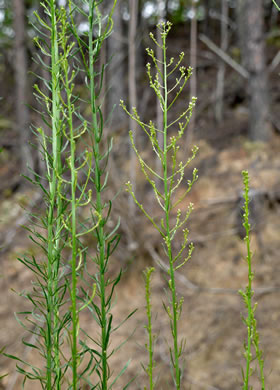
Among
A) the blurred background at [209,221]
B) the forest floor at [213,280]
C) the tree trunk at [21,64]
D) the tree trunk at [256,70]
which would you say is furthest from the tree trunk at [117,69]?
the tree trunk at [256,70]

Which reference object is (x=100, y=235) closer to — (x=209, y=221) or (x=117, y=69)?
(x=209, y=221)

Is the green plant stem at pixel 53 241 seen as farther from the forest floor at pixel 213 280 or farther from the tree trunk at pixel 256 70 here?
the tree trunk at pixel 256 70

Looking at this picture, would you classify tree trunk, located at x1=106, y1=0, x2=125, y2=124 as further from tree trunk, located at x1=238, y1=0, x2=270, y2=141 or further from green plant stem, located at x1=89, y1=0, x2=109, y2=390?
green plant stem, located at x1=89, y1=0, x2=109, y2=390

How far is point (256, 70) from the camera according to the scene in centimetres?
588

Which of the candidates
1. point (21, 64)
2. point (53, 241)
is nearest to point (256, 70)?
point (21, 64)

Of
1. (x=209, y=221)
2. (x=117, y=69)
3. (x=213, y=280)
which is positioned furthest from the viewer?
(x=117, y=69)

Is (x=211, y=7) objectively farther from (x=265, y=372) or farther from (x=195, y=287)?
(x=265, y=372)

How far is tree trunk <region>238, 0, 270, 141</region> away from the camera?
586 cm

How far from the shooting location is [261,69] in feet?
19.3

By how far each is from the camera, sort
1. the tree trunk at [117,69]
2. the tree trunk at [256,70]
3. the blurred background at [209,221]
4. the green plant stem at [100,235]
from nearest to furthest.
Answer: the green plant stem at [100,235]
the blurred background at [209,221]
the tree trunk at [256,70]
the tree trunk at [117,69]

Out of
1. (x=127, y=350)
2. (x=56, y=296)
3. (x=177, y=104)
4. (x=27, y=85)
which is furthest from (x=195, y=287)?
(x=27, y=85)

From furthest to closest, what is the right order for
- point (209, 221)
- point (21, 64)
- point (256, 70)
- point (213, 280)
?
1. point (21, 64)
2. point (256, 70)
3. point (209, 221)
4. point (213, 280)

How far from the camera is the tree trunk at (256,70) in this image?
5.86 meters

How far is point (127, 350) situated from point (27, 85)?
5423 mm
